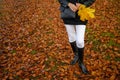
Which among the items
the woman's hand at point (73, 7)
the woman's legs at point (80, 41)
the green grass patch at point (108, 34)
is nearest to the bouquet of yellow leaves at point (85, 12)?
the woman's hand at point (73, 7)

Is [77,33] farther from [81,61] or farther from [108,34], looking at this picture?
[108,34]

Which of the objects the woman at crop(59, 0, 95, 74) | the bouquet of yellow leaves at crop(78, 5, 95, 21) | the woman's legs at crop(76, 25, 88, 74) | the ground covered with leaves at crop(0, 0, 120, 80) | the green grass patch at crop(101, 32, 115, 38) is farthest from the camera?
the green grass patch at crop(101, 32, 115, 38)

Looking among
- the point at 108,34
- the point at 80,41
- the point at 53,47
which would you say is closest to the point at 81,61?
the point at 80,41

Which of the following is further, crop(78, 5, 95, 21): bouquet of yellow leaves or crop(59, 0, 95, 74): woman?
crop(59, 0, 95, 74): woman

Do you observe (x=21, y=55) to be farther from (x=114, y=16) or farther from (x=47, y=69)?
(x=114, y=16)

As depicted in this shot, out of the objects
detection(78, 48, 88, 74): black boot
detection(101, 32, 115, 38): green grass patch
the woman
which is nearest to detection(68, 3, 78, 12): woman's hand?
the woman

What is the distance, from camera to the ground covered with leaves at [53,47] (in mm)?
4664

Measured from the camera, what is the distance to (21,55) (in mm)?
5883

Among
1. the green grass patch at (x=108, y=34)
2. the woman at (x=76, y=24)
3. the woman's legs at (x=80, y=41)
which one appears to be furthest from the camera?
the green grass patch at (x=108, y=34)

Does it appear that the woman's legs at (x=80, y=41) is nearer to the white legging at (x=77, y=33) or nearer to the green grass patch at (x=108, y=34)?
the white legging at (x=77, y=33)

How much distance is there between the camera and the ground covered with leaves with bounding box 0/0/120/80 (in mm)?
4664

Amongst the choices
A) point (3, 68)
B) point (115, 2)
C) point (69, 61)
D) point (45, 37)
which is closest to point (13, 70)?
point (3, 68)

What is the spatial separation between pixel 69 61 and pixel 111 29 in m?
2.18

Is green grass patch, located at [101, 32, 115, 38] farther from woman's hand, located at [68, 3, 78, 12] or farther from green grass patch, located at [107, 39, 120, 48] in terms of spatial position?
woman's hand, located at [68, 3, 78, 12]
